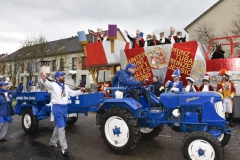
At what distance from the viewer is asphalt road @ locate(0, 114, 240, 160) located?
449 centimetres

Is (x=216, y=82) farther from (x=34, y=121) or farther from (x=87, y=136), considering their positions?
(x=34, y=121)

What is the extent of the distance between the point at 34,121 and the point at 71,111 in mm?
1223

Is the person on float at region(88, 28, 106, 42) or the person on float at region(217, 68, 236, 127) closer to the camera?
the person on float at region(217, 68, 236, 127)

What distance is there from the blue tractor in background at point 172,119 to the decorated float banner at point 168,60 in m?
2.58

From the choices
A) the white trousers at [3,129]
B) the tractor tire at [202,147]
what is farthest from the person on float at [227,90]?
the white trousers at [3,129]

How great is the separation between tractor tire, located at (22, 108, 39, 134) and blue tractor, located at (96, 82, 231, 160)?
233cm

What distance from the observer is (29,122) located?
21.6ft

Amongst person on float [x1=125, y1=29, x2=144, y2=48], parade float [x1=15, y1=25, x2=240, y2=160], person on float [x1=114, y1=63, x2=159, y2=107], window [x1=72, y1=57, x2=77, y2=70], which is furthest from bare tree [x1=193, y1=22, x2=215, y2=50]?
person on float [x1=114, y1=63, x2=159, y2=107]

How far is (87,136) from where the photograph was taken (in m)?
6.22

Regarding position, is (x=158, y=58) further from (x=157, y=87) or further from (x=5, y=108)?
(x=5, y=108)

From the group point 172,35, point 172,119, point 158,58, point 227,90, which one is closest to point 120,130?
point 172,119

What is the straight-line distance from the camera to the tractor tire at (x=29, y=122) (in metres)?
6.45

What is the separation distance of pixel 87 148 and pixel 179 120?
203cm

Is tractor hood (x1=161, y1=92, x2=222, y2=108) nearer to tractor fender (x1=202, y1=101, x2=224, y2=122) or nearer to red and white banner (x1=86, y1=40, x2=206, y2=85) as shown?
tractor fender (x1=202, y1=101, x2=224, y2=122)
